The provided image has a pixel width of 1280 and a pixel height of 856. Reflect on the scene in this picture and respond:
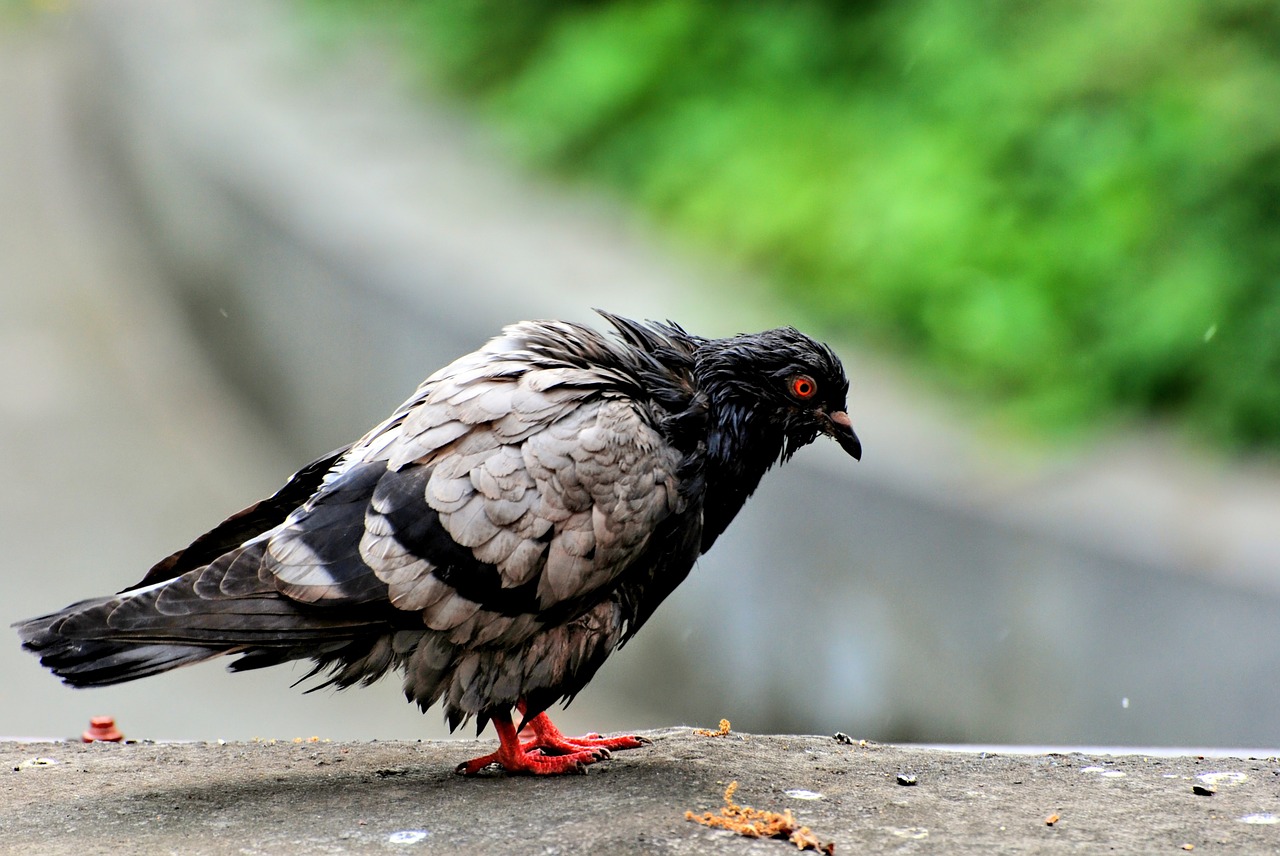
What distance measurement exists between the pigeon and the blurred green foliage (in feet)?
12.5

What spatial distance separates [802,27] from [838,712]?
4.73m

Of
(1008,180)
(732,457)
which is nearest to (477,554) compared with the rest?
(732,457)

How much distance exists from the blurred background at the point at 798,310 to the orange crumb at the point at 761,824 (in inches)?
133

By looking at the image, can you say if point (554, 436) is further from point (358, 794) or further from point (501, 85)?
point (501, 85)

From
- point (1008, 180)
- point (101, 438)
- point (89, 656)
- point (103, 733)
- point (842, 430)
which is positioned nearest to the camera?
point (89, 656)

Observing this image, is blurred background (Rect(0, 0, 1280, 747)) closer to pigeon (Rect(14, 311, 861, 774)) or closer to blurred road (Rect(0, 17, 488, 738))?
blurred road (Rect(0, 17, 488, 738))

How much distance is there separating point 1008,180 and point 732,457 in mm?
4376

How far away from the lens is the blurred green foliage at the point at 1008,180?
727 cm

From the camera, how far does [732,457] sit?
4176mm

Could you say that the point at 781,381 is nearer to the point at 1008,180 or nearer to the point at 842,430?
the point at 842,430

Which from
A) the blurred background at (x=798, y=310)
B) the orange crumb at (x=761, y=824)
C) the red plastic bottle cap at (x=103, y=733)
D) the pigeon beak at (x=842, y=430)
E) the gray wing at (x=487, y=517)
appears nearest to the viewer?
the orange crumb at (x=761, y=824)

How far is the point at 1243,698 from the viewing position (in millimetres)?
6133

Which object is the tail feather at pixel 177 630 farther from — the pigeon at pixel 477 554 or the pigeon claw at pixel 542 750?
the pigeon claw at pixel 542 750

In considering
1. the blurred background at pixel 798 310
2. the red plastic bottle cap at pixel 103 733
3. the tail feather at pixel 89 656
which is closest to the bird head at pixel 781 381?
the tail feather at pixel 89 656
